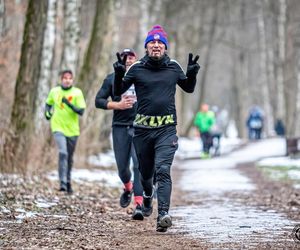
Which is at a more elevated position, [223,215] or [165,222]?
[165,222]

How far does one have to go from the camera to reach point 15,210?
10422 millimetres

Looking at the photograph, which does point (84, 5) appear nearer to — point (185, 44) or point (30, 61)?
point (185, 44)

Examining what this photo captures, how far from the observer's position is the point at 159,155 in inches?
356

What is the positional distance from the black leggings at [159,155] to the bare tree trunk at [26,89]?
21.2ft

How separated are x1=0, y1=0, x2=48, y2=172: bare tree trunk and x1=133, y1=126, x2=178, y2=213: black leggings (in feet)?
21.2

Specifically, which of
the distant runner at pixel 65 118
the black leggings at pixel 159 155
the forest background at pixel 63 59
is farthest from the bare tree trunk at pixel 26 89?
the black leggings at pixel 159 155

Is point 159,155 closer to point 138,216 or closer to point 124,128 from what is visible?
point 138,216

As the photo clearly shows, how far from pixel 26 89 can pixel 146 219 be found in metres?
5.79

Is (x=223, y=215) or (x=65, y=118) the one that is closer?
(x=223, y=215)

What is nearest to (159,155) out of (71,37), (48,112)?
(48,112)

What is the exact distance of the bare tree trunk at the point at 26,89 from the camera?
1550cm

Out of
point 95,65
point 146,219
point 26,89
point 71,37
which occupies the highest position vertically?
point 71,37

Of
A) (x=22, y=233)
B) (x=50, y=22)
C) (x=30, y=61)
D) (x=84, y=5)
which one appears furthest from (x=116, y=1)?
(x=22, y=233)

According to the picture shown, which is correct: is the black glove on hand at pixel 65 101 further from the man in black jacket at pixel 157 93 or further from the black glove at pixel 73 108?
the man in black jacket at pixel 157 93
